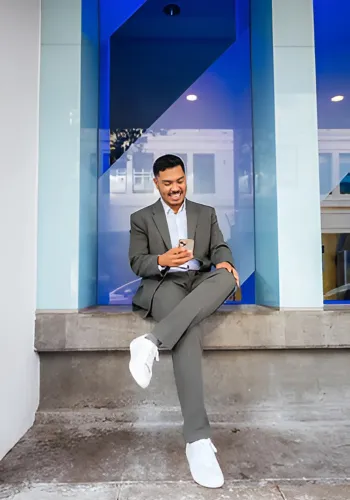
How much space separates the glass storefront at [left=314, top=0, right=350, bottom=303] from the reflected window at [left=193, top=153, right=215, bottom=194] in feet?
2.85

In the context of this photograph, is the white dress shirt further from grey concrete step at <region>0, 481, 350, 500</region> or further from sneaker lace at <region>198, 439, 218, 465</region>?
grey concrete step at <region>0, 481, 350, 500</region>

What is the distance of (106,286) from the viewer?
116 inches

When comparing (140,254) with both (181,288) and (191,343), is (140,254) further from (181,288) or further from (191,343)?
(191,343)

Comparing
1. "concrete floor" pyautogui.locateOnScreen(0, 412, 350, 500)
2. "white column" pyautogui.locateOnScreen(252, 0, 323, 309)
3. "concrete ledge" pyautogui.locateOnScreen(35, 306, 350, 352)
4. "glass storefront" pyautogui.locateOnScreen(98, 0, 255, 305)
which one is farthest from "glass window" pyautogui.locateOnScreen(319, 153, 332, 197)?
"concrete floor" pyautogui.locateOnScreen(0, 412, 350, 500)

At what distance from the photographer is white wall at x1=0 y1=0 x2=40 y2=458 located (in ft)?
5.71

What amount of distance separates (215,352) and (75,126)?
1.53 metres

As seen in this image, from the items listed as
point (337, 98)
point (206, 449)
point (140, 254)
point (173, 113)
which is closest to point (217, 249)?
point (140, 254)

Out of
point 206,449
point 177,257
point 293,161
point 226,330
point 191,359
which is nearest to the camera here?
point 206,449

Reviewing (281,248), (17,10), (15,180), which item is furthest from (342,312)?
(17,10)

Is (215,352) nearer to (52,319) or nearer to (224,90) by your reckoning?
(52,319)

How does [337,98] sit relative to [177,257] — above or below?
above

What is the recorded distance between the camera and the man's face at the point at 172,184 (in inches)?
82.6

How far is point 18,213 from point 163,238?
0.76m

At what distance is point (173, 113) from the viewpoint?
313cm
